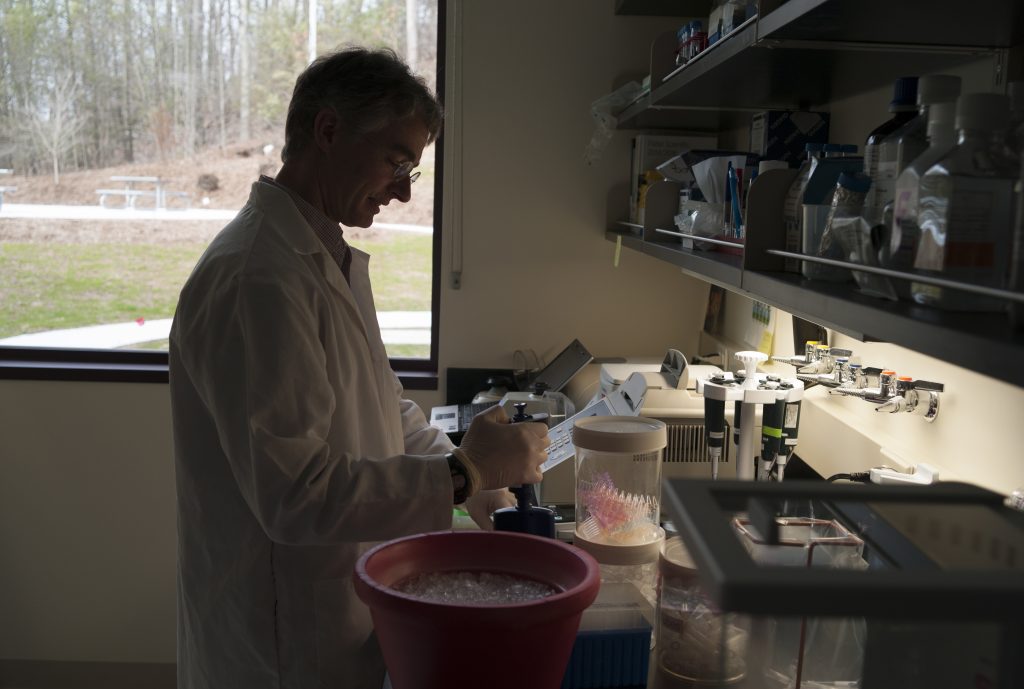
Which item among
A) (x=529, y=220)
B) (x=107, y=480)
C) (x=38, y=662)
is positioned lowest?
(x=38, y=662)

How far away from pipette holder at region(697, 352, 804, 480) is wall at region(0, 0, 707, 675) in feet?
4.15

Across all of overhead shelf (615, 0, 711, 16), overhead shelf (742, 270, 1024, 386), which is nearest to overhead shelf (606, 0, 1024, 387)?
overhead shelf (742, 270, 1024, 386)

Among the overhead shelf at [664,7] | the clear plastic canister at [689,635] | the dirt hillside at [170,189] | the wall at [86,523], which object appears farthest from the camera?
the dirt hillside at [170,189]

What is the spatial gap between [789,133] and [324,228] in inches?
39.3

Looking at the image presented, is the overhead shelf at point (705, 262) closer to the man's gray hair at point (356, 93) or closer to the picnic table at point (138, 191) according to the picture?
the man's gray hair at point (356, 93)

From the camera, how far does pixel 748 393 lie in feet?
6.11

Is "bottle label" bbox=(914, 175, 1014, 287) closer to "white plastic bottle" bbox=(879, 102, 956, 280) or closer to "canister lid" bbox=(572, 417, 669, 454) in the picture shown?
"white plastic bottle" bbox=(879, 102, 956, 280)

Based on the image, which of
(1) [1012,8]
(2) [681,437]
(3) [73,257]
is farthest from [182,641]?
(3) [73,257]

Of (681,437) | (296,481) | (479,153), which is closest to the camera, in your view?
(296,481)

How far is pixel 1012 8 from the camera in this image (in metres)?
1.10

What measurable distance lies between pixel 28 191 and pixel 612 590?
283 centimetres

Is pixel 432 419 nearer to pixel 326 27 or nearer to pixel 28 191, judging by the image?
pixel 326 27

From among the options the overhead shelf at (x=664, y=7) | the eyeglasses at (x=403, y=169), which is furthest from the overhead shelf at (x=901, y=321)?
the overhead shelf at (x=664, y=7)

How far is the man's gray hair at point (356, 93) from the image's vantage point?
1586 mm
